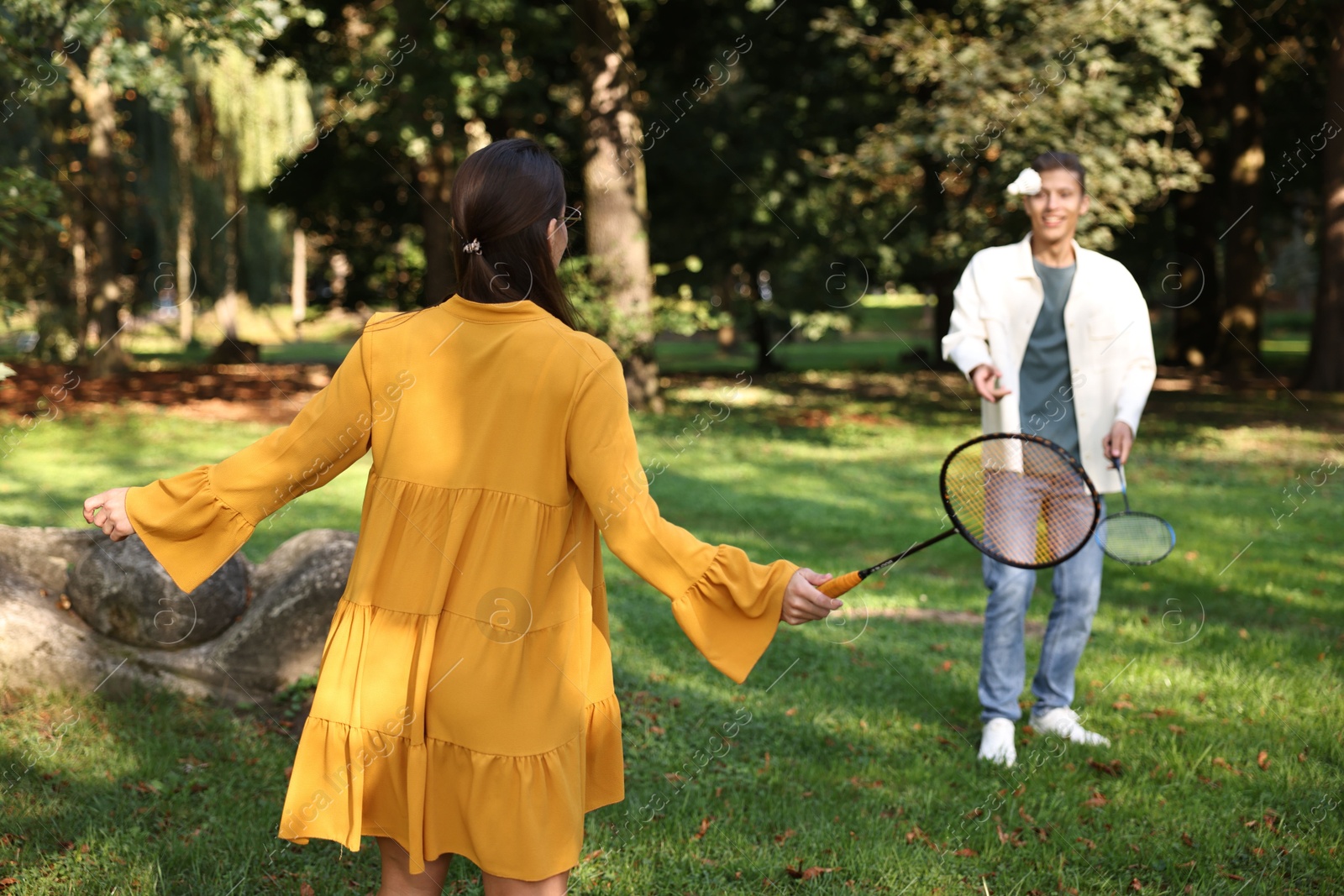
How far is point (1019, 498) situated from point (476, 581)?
2.14 m

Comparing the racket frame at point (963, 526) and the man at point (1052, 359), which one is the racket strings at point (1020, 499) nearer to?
the racket frame at point (963, 526)

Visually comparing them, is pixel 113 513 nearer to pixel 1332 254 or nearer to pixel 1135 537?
pixel 1135 537

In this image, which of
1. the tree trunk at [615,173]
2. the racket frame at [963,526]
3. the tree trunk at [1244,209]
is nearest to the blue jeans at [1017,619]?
the racket frame at [963,526]

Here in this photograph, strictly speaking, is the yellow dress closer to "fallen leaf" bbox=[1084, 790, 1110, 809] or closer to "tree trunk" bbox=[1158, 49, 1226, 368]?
"fallen leaf" bbox=[1084, 790, 1110, 809]

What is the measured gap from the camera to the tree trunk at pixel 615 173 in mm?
14977

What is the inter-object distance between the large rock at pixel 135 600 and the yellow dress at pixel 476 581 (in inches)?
111

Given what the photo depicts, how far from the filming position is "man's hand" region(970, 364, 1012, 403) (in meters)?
4.12

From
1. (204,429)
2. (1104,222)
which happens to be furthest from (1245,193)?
(204,429)

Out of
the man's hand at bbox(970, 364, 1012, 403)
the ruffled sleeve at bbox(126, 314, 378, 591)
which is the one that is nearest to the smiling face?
the man's hand at bbox(970, 364, 1012, 403)

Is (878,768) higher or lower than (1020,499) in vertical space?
lower

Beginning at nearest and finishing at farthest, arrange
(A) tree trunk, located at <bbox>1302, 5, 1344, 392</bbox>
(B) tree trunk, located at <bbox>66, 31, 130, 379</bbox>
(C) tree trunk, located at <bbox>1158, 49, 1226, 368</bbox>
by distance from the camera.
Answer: (A) tree trunk, located at <bbox>1302, 5, 1344, 392</bbox>
(B) tree trunk, located at <bbox>66, 31, 130, 379</bbox>
(C) tree trunk, located at <bbox>1158, 49, 1226, 368</bbox>

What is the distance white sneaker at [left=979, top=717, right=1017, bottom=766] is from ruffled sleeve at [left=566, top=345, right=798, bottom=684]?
95.8 inches

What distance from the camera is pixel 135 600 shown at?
4797 mm

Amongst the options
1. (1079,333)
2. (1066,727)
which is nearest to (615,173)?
(1079,333)
